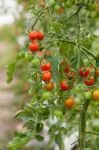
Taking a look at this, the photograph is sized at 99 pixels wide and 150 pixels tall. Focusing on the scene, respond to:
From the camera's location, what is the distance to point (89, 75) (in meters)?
2.26

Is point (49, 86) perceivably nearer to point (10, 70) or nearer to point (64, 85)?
point (64, 85)

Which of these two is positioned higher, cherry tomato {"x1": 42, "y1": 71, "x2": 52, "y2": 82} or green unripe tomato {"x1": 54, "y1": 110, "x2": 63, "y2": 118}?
cherry tomato {"x1": 42, "y1": 71, "x2": 52, "y2": 82}

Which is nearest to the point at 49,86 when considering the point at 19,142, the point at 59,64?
the point at 59,64

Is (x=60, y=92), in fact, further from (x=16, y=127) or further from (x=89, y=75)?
(x=16, y=127)

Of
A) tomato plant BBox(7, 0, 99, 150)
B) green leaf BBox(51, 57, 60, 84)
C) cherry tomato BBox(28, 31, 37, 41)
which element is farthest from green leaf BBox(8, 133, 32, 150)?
cherry tomato BBox(28, 31, 37, 41)

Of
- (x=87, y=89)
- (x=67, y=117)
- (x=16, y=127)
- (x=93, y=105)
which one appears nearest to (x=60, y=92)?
(x=87, y=89)

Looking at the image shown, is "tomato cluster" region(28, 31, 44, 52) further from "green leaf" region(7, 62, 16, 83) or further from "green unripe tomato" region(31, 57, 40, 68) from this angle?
"green leaf" region(7, 62, 16, 83)

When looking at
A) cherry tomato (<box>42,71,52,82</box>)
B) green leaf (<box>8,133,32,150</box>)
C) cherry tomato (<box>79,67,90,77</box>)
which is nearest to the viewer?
cherry tomato (<box>42,71,52,82</box>)

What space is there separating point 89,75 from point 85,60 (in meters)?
0.06

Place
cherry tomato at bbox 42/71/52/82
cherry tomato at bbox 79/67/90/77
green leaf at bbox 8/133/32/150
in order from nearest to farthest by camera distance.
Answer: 1. cherry tomato at bbox 42/71/52/82
2. cherry tomato at bbox 79/67/90/77
3. green leaf at bbox 8/133/32/150

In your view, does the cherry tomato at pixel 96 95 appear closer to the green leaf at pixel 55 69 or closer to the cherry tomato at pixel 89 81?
the cherry tomato at pixel 89 81

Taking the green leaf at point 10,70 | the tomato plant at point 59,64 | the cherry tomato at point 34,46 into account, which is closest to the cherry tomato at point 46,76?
the tomato plant at point 59,64

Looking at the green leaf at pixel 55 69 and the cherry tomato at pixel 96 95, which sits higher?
the green leaf at pixel 55 69

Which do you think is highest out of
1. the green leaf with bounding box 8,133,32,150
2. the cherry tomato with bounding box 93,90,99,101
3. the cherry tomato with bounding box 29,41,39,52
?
the cherry tomato with bounding box 29,41,39,52
